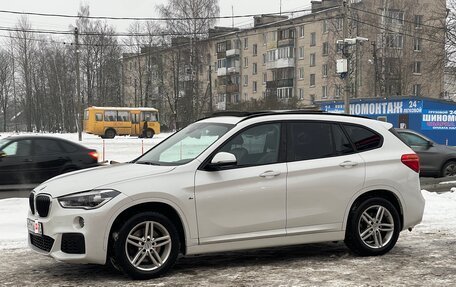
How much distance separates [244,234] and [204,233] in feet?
1.49

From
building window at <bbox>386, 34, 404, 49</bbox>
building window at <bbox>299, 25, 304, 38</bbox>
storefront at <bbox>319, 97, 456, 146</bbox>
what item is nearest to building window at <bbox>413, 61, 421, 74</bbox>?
building window at <bbox>386, 34, 404, 49</bbox>

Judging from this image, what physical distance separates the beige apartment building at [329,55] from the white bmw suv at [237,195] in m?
32.0

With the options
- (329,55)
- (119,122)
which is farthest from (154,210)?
(329,55)

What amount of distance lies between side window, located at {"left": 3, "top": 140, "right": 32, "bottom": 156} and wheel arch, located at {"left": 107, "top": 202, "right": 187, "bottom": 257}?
7509 millimetres

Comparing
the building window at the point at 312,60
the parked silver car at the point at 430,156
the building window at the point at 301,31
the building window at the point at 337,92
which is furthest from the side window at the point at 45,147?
the building window at the point at 301,31

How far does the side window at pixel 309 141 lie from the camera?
608 centimetres

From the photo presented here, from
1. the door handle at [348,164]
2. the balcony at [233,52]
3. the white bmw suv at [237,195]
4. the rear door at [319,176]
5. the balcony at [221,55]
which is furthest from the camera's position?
the balcony at [221,55]

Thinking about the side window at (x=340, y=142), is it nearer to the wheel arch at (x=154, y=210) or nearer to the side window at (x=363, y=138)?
the side window at (x=363, y=138)

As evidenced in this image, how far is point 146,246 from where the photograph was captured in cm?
530

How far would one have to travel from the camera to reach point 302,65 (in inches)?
2564

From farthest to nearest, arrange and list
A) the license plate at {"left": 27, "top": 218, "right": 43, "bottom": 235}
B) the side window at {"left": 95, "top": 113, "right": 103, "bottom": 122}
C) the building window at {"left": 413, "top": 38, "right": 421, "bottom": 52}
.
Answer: the building window at {"left": 413, "top": 38, "right": 421, "bottom": 52}
the side window at {"left": 95, "top": 113, "right": 103, "bottom": 122}
the license plate at {"left": 27, "top": 218, "right": 43, "bottom": 235}

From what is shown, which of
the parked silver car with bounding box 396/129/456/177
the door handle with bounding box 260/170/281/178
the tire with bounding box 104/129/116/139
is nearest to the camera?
the door handle with bounding box 260/170/281/178

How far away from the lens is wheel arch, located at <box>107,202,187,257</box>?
5230mm

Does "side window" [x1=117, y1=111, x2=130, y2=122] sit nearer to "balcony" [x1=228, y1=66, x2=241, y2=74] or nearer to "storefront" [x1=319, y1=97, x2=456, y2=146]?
"storefront" [x1=319, y1=97, x2=456, y2=146]
